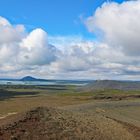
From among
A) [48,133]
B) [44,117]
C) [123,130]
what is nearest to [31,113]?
[44,117]

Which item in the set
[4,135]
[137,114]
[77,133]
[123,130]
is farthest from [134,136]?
[137,114]

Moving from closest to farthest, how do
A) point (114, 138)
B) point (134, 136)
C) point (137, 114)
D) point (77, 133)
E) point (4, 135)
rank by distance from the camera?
point (4, 135), point (77, 133), point (114, 138), point (134, 136), point (137, 114)

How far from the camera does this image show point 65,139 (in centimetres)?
2230

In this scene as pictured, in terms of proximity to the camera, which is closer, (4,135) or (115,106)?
(4,135)

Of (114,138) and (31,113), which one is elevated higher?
(31,113)

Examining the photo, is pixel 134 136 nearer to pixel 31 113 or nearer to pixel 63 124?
pixel 63 124

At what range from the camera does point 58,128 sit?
2331 centimetres

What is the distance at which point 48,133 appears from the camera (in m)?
22.2

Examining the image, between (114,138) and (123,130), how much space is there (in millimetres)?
2983

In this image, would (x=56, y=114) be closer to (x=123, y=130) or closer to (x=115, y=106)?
(x=123, y=130)

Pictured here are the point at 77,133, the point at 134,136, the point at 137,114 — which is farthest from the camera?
the point at 137,114

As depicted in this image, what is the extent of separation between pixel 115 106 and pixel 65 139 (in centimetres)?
2828

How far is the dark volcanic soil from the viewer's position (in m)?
21.8

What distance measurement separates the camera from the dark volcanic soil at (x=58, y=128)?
21750 millimetres
